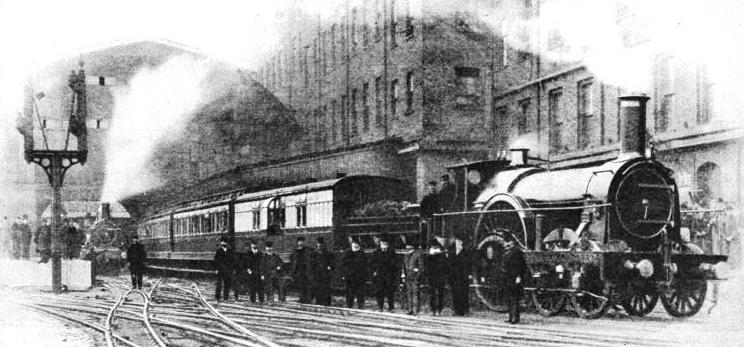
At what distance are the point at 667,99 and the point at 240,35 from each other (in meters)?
14.6

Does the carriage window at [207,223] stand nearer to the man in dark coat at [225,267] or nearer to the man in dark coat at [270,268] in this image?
the man in dark coat at [225,267]

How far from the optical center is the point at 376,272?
48.5ft

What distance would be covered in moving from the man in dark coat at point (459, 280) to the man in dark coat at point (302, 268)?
329 cm

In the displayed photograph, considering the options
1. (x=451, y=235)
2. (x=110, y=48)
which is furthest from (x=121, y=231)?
(x=451, y=235)

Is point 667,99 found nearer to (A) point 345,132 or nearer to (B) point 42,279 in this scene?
(A) point 345,132

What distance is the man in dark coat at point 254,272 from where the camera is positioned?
659 inches

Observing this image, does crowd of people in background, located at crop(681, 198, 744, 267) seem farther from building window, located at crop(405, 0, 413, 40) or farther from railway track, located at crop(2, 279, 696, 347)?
building window, located at crop(405, 0, 413, 40)

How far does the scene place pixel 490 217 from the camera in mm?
14328

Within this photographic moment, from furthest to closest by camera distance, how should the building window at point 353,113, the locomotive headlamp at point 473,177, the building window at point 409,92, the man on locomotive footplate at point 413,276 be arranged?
1. the building window at point 353,113
2. the building window at point 409,92
3. the locomotive headlamp at point 473,177
4. the man on locomotive footplate at point 413,276

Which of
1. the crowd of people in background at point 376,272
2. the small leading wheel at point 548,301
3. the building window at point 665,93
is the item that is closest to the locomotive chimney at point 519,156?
the crowd of people in background at point 376,272

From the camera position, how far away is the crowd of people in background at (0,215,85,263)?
1914cm

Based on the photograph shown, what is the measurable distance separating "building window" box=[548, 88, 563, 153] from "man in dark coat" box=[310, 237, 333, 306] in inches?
390

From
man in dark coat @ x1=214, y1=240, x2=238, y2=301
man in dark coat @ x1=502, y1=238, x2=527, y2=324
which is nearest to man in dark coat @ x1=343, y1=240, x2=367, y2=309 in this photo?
man in dark coat @ x1=214, y1=240, x2=238, y2=301

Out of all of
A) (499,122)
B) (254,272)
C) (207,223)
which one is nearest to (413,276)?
(254,272)
